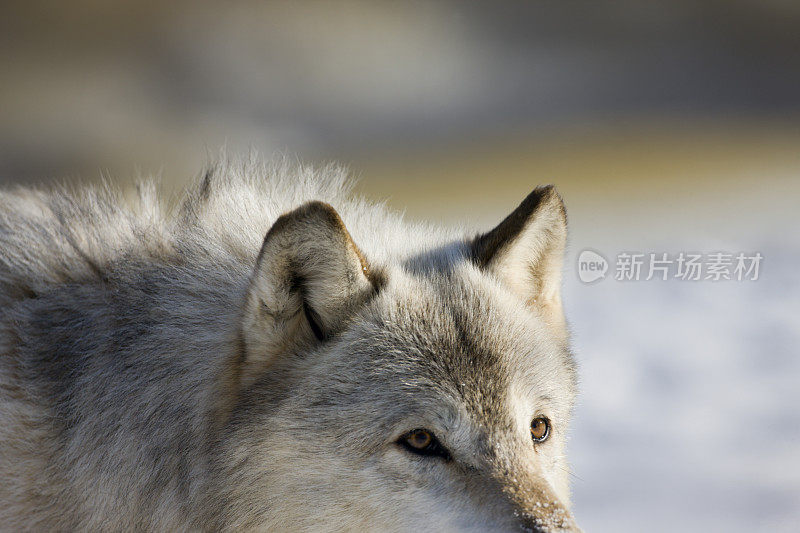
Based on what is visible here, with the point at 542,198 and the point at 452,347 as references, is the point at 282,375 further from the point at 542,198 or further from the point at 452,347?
the point at 542,198

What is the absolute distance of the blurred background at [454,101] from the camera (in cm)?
912

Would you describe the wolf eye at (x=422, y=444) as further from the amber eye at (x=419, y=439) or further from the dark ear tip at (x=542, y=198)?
the dark ear tip at (x=542, y=198)

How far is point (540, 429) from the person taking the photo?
2635 mm

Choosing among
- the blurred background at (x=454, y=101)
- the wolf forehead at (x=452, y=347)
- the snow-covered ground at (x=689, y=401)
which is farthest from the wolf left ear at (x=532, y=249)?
the blurred background at (x=454, y=101)

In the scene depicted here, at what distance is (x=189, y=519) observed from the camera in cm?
254

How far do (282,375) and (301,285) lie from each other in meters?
0.30

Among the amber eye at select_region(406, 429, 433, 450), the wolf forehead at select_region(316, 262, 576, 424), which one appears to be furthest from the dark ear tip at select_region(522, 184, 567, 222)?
the amber eye at select_region(406, 429, 433, 450)

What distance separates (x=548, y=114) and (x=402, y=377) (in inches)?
317

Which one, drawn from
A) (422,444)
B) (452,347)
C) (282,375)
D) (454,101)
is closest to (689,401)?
(452,347)

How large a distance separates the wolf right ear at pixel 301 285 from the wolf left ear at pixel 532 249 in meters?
0.52

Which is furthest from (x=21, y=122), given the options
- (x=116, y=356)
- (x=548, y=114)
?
(x=116, y=356)

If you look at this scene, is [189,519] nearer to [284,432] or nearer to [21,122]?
[284,432]

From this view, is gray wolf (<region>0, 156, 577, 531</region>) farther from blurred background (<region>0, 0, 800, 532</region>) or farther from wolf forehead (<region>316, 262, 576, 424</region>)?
blurred background (<region>0, 0, 800, 532</region>)

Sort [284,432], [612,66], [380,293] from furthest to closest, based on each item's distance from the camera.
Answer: [612,66]
[380,293]
[284,432]
